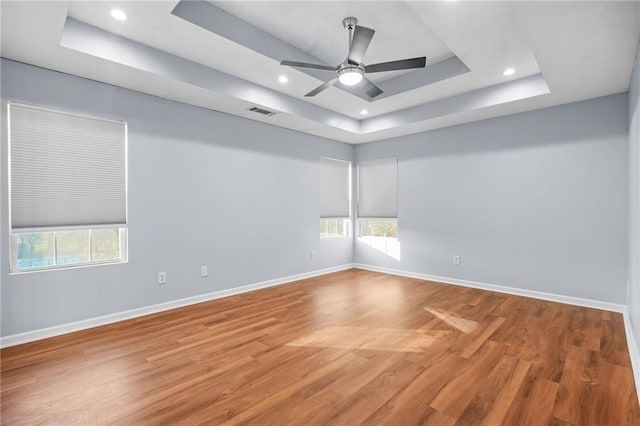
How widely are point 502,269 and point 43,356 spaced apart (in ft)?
17.4

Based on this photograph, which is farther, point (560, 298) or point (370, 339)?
point (560, 298)

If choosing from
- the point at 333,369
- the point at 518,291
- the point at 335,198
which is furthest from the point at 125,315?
the point at 518,291

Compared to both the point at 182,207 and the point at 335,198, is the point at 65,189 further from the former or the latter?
the point at 335,198

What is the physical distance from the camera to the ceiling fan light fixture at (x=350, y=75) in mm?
2809

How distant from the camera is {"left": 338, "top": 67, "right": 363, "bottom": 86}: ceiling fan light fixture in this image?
2.81 m

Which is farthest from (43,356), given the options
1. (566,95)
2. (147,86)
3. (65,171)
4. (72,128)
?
(566,95)

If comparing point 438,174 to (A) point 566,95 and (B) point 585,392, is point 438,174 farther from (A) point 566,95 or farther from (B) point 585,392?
(B) point 585,392

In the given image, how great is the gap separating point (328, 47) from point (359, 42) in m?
1.01

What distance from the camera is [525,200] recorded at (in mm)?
4191

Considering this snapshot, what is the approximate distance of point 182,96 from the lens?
360cm

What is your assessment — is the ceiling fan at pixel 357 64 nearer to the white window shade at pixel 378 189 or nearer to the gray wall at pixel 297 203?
the gray wall at pixel 297 203

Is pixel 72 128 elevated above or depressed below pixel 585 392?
above

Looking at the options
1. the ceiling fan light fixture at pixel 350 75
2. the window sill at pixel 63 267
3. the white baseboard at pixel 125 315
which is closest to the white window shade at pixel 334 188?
the white baseboard at pixel 125 315

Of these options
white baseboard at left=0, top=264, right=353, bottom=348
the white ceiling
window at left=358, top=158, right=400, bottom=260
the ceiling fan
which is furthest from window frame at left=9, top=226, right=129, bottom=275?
window at left=358, top=158, right=400, bottom=260
